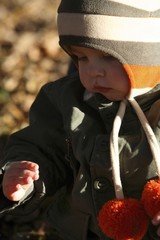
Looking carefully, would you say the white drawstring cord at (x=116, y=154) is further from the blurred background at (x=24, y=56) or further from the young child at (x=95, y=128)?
the blurred background at (x=24, y=56)

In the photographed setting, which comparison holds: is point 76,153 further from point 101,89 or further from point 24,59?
point 24,59

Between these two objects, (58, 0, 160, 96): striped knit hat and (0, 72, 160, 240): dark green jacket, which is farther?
(0, 72, 160, 240): dark green jacket

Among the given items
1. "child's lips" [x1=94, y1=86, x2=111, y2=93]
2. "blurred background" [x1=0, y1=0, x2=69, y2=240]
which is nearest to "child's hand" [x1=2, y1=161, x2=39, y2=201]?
"child's lips" [x1=94, y1=86, x2=111, y2=93]

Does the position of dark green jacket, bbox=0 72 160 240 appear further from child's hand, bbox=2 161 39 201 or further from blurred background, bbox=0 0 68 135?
blurred background, bbox=0 0 68 135

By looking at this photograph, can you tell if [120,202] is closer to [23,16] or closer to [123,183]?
[123,183]

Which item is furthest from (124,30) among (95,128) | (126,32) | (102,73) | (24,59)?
(24,59)

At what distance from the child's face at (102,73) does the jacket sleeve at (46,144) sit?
306 mm

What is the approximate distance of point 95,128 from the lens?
2.15 m

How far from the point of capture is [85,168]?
2.13 meters

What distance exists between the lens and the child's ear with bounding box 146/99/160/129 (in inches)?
78.8

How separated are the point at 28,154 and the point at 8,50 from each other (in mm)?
1943

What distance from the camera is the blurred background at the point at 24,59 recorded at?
3.51 m

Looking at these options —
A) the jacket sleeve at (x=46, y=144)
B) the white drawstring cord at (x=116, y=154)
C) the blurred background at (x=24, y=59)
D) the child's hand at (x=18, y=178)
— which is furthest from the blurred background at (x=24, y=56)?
the white drawstring cord at (x=116, y=154)

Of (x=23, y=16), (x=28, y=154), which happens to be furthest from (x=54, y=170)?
(x=23, y=16)
